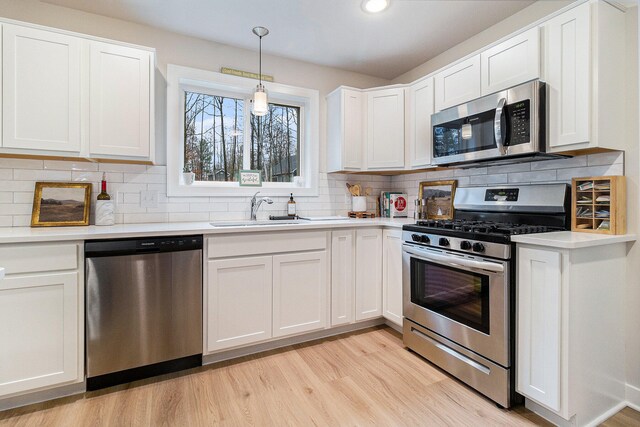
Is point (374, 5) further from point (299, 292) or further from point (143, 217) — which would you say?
point (143, 217)

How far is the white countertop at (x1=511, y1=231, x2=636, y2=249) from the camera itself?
1428 mm

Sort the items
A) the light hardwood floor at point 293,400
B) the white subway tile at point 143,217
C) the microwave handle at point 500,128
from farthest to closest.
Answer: the white subway tile at point 143,217, the microwave handle at point 500,128, the light hardwood floor at point 293,400

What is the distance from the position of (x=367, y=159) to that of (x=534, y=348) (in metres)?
1.97

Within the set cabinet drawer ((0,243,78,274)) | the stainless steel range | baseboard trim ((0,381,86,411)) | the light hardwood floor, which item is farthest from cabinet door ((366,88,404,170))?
baseboard trim ((0,381,86,411))

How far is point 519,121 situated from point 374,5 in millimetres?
1253

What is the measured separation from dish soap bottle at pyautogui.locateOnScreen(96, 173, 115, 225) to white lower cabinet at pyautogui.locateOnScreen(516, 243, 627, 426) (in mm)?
2617

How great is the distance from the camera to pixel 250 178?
286cm

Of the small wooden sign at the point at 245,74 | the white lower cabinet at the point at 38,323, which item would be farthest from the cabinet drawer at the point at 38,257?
the small wooden sign at the point at 245,74

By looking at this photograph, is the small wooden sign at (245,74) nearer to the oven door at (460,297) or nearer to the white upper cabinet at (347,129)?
the white upper cabinet at (347,129)

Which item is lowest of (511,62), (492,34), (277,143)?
(277,143)

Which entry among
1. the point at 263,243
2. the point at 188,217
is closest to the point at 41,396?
the point at 188,217

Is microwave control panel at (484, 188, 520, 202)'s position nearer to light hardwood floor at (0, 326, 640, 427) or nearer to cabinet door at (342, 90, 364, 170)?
cabinet door at (342, 90, 364, 170)

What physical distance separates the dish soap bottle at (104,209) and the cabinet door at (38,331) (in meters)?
0.56

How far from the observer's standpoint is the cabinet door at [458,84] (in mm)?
2221
